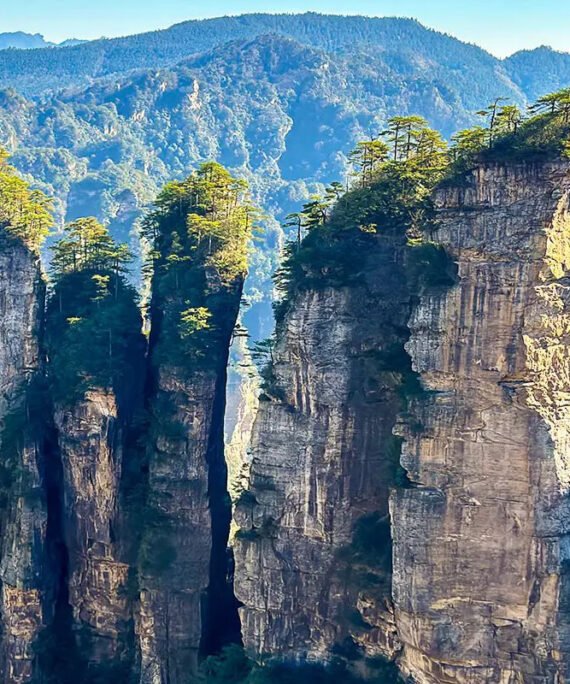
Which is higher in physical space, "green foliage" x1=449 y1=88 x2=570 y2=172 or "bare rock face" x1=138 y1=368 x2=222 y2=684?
"green foliage" x1=449 y1=88 x2=570 y2=172

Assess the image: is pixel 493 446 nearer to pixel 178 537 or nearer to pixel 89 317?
pixel 178 537

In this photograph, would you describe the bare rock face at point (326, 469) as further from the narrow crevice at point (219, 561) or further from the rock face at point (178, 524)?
the narrow crevice at point (219, 561)

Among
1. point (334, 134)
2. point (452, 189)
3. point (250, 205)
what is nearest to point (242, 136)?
point (334, 134)

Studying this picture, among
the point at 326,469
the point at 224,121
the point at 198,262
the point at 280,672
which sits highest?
the point at 224,121

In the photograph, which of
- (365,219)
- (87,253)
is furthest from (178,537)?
(365,219)

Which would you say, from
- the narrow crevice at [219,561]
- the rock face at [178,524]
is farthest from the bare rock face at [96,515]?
the narrow crevice at [219,561]

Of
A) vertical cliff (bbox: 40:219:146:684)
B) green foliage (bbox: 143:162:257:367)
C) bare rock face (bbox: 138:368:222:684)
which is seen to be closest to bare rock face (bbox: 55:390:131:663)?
vertical cliff (bbox: 40:219:146:684)

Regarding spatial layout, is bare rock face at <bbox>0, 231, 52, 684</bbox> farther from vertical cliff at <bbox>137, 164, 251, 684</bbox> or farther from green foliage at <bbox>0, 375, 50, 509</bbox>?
vertical cliff at <bbox>137, 164, 251, 684</bbox>
